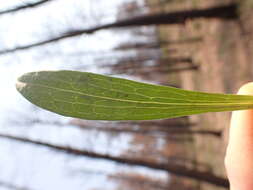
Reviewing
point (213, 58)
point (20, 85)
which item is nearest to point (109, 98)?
point (20, 85)

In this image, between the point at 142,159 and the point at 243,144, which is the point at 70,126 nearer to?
the point at 142,159

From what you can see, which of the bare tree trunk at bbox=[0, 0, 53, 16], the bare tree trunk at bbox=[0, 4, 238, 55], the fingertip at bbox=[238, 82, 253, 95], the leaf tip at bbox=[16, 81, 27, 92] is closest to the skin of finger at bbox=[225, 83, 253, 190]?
the fingertip at bbox=[238, 82, 253, 95]

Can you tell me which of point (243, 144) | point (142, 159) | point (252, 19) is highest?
point (252, 19)

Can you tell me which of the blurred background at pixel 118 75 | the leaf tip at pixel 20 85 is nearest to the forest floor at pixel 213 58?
the blurred background at pixel 118 75

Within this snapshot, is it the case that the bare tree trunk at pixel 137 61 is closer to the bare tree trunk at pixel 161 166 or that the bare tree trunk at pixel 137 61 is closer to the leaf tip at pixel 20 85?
the bare tree trunk at pixel 161 166

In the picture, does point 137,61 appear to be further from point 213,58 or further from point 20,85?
point 20,85

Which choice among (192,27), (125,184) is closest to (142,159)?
(125,184)
